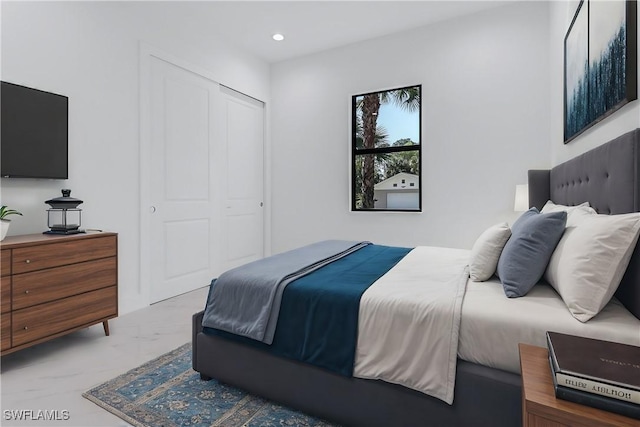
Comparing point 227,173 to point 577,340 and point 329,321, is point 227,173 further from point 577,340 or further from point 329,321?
point 577,340

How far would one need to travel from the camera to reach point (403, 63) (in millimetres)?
4023

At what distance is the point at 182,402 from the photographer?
1.71 meters

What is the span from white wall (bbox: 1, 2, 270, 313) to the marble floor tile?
482 millimetres

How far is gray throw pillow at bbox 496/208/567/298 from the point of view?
147cm

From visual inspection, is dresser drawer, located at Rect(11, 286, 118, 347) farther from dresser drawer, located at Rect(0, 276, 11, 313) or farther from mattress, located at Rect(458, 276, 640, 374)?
mattress, located at Rect(458, 276, 640, 374)

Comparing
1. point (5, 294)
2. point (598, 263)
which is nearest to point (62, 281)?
point (5, 294)

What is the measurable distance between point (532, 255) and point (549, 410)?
851 millimetres

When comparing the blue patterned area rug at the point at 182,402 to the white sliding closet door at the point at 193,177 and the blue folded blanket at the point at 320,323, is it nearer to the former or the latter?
the blue folded blanket at the point at 320,323

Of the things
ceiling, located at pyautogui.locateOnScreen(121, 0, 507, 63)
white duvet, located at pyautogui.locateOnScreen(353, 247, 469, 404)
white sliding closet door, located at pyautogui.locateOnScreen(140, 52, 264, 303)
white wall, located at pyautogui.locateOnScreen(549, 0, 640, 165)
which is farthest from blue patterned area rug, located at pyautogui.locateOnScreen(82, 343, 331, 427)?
ceiling, located at pyautogui.locateOnScreen(121, 0, 507, 63)

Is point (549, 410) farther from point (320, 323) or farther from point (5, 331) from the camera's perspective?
point (5, 331)

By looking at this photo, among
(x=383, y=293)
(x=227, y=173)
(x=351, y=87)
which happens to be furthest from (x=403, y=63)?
(x=383, y=293)

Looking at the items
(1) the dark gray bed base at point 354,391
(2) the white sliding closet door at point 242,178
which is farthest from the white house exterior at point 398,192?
(1) the dark gray bed base at point 354,391

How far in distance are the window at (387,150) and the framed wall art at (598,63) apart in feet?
5.47

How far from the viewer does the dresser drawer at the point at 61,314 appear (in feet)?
6.60
